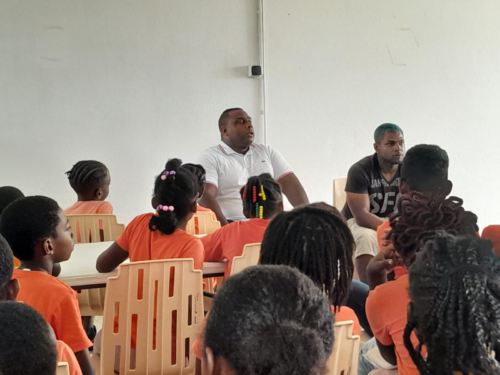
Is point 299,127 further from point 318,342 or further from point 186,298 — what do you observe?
point 318,342

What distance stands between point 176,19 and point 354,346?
376 centimetres

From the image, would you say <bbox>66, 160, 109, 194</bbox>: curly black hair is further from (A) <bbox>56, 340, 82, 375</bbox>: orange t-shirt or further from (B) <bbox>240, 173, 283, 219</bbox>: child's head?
(A) <bbox>56, 340, 82, 375</bbox>: orange t-shirt

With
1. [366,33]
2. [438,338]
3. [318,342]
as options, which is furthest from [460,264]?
[366,33]

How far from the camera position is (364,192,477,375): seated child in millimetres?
1439

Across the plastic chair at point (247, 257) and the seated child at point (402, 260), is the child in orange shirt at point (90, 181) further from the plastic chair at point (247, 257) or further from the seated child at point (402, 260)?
the seated child at point (402, 260)

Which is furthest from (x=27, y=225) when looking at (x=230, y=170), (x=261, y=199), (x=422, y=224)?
(x=230, y=170)

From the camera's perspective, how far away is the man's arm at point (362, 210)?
331cm

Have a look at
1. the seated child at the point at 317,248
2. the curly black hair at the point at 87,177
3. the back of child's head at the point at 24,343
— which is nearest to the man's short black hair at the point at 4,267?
the back of child's head at the point at 24,343

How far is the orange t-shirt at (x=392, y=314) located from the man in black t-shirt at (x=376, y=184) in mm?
1834

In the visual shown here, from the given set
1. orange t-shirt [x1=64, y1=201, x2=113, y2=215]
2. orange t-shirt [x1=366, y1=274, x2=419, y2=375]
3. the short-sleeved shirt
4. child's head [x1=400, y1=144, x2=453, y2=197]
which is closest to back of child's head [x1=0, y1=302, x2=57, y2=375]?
orange t-shirt [x1=366, y1=274, x2=419, y2=375]

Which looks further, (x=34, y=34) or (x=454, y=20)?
(x=454, y=20)

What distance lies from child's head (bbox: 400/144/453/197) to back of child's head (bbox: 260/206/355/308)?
1081 mm

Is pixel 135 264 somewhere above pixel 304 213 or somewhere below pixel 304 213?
below

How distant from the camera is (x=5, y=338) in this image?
0.85 m
